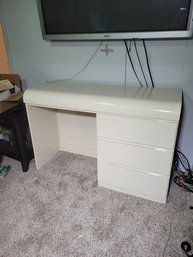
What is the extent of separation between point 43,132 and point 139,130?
94 centimetres

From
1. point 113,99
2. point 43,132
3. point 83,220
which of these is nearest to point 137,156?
point 113,99

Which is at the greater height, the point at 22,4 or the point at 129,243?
the point at 22,4

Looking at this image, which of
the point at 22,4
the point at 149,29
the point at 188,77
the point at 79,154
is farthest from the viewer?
the point at 79,154

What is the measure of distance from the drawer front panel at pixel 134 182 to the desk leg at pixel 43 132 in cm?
61

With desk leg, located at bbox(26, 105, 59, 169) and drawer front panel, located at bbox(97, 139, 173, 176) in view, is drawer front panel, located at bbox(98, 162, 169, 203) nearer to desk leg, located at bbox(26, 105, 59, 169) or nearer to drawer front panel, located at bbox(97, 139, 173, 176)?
drawer front panel, located at bbox(97, 139, 173, 176)

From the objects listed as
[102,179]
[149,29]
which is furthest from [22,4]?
[102,179]

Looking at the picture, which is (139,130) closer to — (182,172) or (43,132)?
(182,172)

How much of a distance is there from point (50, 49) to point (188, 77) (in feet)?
3.86

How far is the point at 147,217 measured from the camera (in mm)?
1314

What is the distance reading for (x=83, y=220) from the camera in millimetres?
1311

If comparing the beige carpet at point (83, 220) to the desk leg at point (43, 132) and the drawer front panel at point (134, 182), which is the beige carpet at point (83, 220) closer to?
the drawer front panel at point (134, 182)

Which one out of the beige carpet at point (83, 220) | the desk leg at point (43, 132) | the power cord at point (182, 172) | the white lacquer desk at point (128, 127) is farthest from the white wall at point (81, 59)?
the beige carpet at point (83, 220)

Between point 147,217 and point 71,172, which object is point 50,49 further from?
point 147,217

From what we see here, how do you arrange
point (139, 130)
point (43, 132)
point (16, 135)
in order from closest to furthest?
point (139, 130)
point (16, 135)
point (43, 132)
